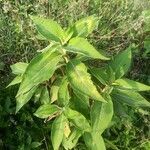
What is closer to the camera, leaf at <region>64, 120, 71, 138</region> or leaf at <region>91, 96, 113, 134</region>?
leaf at <region>91, 96, 113, 134</region>

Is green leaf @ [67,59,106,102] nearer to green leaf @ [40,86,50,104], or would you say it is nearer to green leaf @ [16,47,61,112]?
green leaf @ [16,47,61,112]

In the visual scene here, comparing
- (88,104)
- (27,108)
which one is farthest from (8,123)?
(88,104)

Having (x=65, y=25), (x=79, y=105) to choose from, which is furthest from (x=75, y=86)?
(x=65, y=25)

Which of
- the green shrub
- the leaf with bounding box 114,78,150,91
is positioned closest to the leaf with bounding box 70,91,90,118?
the green shrub

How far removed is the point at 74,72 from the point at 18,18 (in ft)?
4.92

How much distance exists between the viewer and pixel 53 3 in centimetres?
381

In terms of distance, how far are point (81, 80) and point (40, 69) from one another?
233 mm

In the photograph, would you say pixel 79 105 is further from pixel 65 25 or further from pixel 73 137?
pixel 65 25

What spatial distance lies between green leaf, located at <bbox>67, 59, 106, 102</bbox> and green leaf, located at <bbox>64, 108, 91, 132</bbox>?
1.01ft

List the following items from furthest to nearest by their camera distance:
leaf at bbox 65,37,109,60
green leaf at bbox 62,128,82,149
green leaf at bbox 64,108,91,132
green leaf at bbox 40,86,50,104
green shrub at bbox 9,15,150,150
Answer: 1. green leaf at bbox 40,86,50,104
2. green leaf at bbox 62,128,82,149
3. green leaf at bbox 64,108,91,132
4. green shrub at bbox 9,15,150,150
5. leaf at bbox 65,37,109,60

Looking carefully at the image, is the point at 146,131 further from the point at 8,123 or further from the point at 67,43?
the point at 67,43

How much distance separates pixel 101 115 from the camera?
99.6 inches

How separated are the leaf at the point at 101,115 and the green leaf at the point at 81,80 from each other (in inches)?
8.7

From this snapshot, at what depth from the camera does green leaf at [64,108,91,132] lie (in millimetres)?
2586
